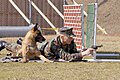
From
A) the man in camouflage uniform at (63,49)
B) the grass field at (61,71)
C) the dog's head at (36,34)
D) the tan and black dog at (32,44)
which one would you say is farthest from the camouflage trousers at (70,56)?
the dog's head at (36,34)

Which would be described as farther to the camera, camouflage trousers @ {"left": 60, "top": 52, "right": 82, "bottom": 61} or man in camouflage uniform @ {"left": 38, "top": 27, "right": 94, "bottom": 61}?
camouflage trousers @ {"left": 60, "top": 52, "right": 82, "bottom": 61}

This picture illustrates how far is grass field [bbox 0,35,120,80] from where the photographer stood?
7.43m

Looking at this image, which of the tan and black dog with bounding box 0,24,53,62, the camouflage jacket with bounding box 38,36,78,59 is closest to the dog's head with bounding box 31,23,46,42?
the tan and black dog with bounding box 0,24,53,62

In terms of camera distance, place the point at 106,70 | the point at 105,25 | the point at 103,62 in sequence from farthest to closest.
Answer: the point at 105,25
the point at 103,62
the point at 106,70

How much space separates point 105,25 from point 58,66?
19944 millimetres

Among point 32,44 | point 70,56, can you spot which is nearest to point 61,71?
point 70,56

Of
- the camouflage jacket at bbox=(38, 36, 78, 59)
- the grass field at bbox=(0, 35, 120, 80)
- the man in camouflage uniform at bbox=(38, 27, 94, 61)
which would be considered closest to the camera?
the grass field at bbox=(0, 35, 120, 80)

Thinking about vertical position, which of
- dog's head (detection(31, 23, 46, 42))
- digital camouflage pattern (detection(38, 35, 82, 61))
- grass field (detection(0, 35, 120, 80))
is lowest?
grass field (detection(0, 35, 120, 80))

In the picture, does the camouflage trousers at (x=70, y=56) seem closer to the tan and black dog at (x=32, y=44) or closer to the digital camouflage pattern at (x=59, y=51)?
the digital camouflage pattern at (x=59, y=51)

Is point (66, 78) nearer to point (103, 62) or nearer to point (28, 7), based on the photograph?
point (103, 62)

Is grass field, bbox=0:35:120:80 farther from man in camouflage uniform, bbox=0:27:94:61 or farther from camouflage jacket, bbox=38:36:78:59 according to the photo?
camouflage jacket, bbox=38:36:78:59

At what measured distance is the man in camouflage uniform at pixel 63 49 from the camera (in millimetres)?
9445

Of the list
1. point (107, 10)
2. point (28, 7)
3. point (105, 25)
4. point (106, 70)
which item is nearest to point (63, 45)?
point (106, 70)

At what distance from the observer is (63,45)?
31.6ft
